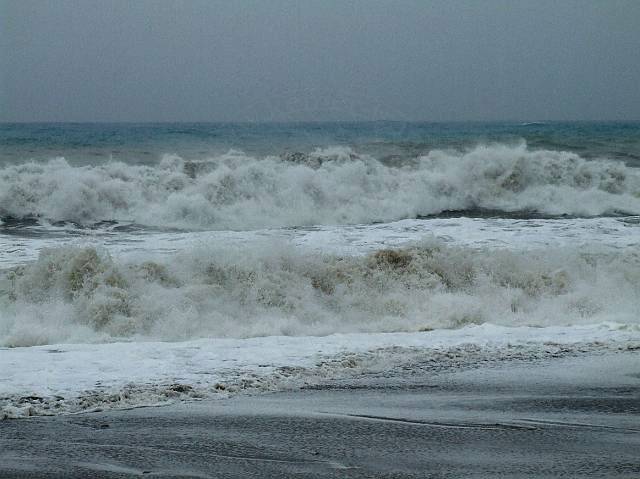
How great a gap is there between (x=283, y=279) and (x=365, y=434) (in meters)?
5.27

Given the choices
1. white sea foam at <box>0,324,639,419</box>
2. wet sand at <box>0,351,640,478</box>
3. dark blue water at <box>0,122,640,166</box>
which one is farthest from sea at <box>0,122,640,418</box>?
dark blue water at <box>0,122,640,166</box>

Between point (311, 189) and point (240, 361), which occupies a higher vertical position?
point (311, 189)

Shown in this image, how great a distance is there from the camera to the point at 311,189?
808 inches

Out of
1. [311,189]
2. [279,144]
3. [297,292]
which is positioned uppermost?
[279,144]

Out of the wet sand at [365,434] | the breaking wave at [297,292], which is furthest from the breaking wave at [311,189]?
the wet sand at [365,434]

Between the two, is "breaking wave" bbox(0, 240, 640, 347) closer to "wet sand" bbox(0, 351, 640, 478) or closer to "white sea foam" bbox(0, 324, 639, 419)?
"white sea foam" bbox(0, 324, 639, 419)

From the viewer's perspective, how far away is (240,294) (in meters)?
9.33

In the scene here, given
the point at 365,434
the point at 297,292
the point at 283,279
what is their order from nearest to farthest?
the point at 365,434, the point at 297,292, the point at 283,279

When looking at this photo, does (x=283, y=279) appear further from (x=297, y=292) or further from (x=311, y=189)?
(x=311, y=189)

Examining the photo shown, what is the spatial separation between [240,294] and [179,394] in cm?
389

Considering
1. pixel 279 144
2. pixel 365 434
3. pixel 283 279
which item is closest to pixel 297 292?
pixel 283 279

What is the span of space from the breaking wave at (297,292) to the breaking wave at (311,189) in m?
7.60

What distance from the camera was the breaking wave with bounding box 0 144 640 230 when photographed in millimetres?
18812

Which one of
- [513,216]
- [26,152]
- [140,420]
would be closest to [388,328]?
[140,420]
